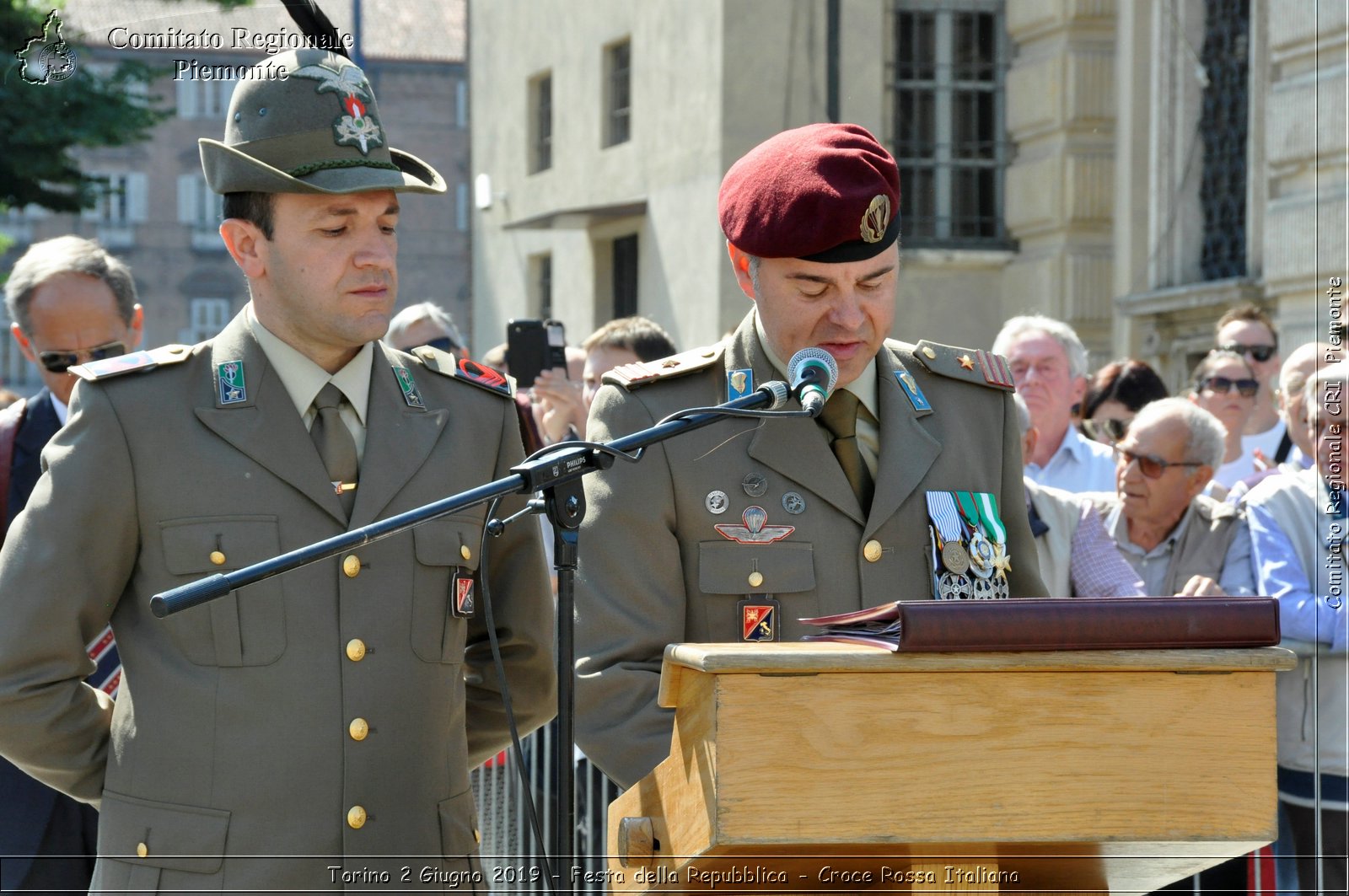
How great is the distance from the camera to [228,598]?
2887 mm

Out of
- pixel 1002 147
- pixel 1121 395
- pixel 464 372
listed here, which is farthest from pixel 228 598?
pixel 1002 147

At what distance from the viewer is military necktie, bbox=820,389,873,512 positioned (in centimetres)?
316

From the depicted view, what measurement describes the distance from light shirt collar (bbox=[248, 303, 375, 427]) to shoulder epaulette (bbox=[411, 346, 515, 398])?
0.64ft

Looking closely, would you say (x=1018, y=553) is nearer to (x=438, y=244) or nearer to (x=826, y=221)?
(x=826, y=221)

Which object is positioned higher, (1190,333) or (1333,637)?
(1190,333)

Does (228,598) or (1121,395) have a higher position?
(1121,395)

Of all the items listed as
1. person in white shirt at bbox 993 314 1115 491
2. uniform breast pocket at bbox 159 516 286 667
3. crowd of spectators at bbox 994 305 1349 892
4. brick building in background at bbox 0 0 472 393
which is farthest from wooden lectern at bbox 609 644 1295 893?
brick building in background at bbox 0 0 472 393

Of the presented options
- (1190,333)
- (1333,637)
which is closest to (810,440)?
(1333,637)

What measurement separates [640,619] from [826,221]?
0.78 metres

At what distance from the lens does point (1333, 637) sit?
488 centimetres

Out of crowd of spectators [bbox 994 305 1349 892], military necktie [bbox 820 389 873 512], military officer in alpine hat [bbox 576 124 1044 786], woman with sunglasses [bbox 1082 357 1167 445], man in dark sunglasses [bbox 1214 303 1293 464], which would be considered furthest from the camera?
woman with sunglasses [bbox 1082 357 1167 445]

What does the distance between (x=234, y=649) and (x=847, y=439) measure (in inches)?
46.6

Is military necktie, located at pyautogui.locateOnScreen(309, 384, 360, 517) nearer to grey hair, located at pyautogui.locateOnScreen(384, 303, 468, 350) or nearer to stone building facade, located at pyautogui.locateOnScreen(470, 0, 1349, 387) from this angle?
grey hair, located at pyautogui.locateOnScreen(384, 303, 468, 350)

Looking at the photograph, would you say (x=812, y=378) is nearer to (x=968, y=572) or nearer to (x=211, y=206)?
(x=968, y=572)
